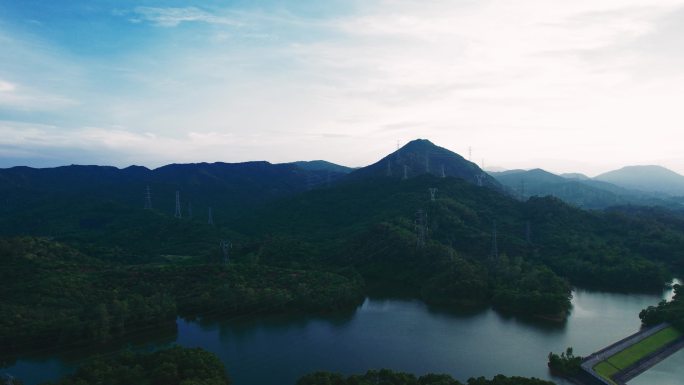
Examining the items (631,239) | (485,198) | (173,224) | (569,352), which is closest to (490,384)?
(569,352)

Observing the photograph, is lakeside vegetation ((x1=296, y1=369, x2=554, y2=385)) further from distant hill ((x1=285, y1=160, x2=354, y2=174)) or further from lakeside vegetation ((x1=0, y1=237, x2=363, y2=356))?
distant hill ((x1=285, y1=160, x2=354, y2=174))

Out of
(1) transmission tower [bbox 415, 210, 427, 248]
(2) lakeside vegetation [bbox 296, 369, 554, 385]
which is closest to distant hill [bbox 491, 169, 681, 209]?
(1) transmission tower [bbox 415, 210, 427, 248]

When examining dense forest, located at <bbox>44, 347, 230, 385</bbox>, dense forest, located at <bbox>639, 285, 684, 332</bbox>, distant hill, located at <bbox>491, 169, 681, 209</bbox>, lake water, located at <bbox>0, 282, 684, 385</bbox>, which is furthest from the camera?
distant hill, located at <bbox>491, 169, 681, 209</bbox>

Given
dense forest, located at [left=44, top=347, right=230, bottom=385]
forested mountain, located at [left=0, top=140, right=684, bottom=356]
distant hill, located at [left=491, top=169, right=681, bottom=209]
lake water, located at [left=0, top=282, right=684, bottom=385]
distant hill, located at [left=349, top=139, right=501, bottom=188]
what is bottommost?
lake water, located at [left=0, top=282, right=684, bottom=385]

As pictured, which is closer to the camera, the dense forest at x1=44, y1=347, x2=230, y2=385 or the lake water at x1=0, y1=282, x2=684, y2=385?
the dense forest at x1=44, y1=347, x2=230, y2=385

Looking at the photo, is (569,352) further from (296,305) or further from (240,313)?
(240,313)

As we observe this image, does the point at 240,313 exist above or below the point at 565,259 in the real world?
below
